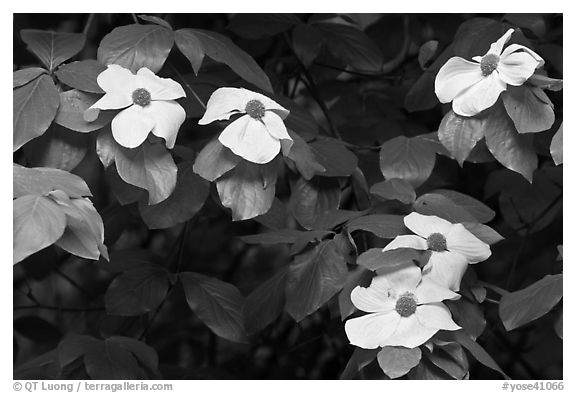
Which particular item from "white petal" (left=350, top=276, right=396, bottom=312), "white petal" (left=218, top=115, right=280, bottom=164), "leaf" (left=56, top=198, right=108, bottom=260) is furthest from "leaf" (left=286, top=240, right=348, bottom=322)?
"leaf" (left=56, top=198, right=108, bottom=260)

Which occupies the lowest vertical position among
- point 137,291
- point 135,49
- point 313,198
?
point 137,291

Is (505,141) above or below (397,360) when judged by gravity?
above

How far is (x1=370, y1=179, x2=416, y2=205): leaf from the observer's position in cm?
91

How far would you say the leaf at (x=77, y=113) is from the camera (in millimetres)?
843

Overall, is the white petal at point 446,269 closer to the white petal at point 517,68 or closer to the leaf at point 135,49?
the white petal at point 517,68

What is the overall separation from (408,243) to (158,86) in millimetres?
321

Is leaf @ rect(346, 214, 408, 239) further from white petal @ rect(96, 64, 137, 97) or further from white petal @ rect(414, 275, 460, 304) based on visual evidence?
white petal @ rect(96, 64, 137, 97)

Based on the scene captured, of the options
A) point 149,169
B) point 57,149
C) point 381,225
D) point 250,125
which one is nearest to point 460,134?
point 381,225

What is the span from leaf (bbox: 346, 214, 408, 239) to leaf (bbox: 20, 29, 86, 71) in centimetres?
39

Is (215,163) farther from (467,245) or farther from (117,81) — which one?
(467,245)

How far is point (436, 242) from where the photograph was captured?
2.77 feet

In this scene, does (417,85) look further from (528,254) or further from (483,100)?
(528,254)

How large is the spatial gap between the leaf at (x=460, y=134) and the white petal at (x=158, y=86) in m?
0.31

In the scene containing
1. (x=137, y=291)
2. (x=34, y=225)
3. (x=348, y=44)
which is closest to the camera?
(x=34, y=225)
